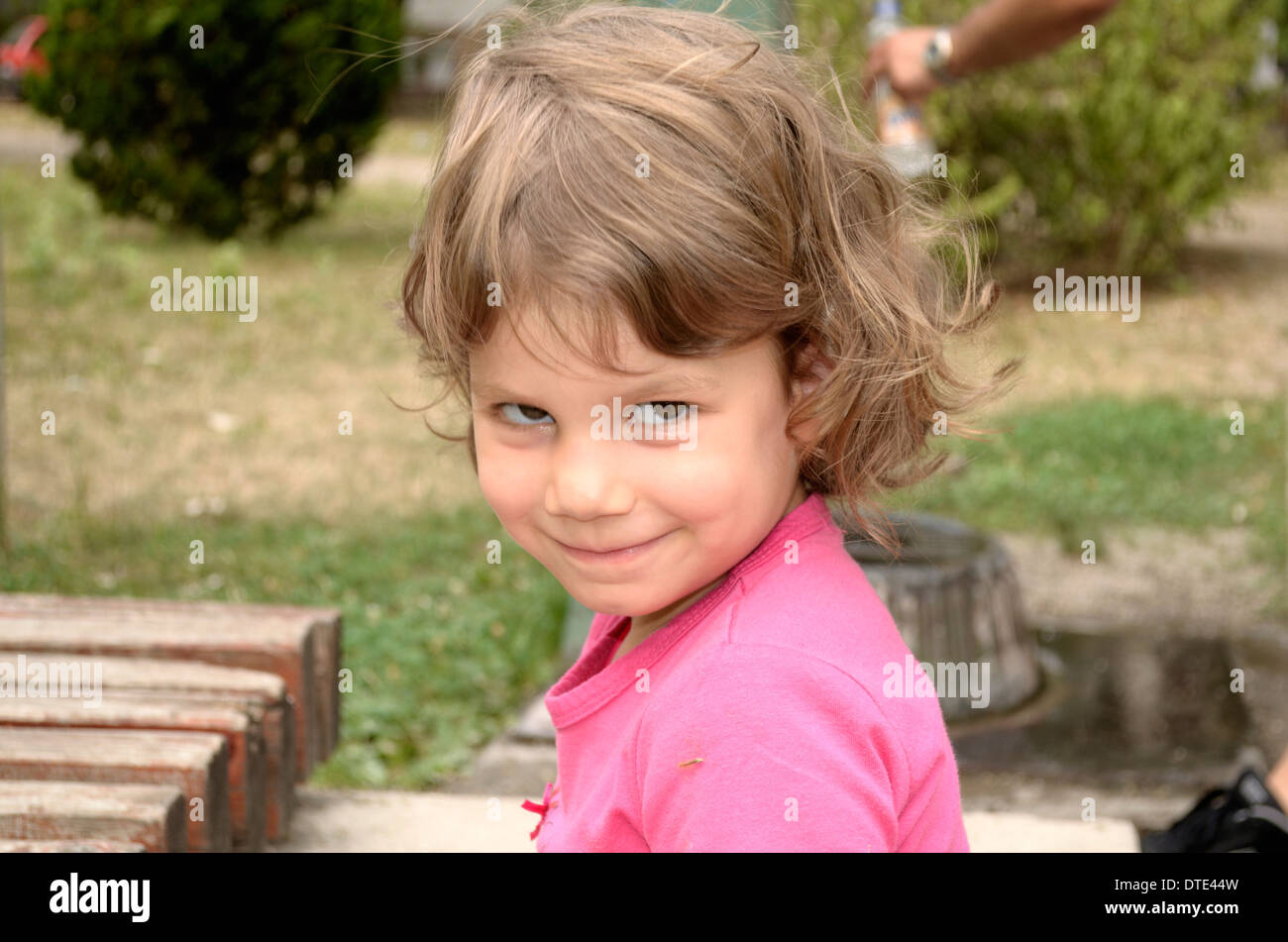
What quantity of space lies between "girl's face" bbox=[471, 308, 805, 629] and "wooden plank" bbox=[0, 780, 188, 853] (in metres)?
0.56

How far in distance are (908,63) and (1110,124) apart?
15.1 feet

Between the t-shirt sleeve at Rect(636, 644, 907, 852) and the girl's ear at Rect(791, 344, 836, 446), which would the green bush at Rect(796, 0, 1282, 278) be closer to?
the girl's ear at Rect(791, 344, 836, 446)

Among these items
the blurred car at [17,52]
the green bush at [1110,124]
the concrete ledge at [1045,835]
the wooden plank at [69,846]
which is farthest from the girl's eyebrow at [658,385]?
the blurred car at [17,52]

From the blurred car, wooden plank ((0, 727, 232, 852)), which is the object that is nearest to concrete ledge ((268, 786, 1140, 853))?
wooden plank ((0, 727, 232, 852))

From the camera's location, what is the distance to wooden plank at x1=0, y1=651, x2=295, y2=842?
6.68ft

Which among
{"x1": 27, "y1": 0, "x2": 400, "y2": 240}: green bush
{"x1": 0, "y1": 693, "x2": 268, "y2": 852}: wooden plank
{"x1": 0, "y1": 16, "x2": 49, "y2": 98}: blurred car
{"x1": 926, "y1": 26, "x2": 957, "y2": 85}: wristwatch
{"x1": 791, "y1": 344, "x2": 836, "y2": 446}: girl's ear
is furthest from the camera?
{"x1": 0, "y1": 16, "x2": 49, "y2": 98}: blurred car

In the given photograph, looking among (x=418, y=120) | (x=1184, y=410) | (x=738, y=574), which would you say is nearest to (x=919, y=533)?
(x=738, y=574)

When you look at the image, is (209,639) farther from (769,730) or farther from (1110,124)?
(1110,124)

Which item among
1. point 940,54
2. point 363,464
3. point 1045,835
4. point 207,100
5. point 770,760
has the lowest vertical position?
point 1045,835

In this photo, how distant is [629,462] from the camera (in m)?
1.34

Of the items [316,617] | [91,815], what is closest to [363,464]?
[316,617]

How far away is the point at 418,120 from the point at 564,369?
17015 mm

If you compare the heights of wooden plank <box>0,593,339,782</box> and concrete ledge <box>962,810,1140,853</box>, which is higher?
wooden plank <box>0,593,339,782</box>
